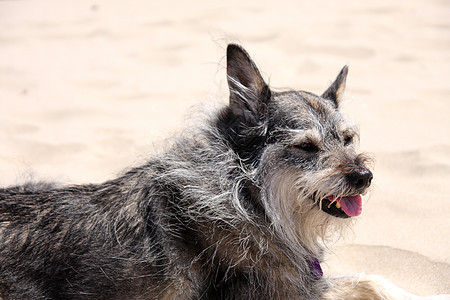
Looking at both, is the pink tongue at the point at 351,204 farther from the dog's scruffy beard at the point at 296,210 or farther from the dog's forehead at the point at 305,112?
the dog's forehead at the point at 305,112

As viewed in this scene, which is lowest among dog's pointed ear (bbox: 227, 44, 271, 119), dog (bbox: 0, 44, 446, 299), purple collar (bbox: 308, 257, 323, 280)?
purple collar (bbox: 308, 257, 323, 280)

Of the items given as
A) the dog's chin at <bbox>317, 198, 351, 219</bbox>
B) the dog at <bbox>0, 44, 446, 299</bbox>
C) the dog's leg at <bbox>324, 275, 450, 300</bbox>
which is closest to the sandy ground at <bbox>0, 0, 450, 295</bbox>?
the dog's leg at <bbox>324, 275, 450, 300</bbox>

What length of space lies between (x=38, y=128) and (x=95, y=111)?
27.9 inches

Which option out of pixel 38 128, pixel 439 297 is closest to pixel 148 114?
pixel 38 128

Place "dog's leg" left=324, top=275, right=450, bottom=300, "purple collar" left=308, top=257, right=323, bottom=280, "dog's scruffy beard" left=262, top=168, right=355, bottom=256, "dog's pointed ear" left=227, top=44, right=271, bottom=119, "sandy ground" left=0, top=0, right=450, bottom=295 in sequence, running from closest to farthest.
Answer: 1. "dog's scruffy beard" left=262, top=168, right=355, bottom=256
2. "dog's pointed ear" left=227, top=44, right=271, bottom=119
3. "purple collar" left=308, top=257, right=323, bottom=280
4. "dog's leg" left=324, top=275, right=450, bottom=300
5. "sandy ground" left=0, top=0, right=450, bottom=295

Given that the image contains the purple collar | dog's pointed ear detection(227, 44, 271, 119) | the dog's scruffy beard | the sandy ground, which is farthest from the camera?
the sandy ground

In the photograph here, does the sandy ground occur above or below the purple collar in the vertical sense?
below

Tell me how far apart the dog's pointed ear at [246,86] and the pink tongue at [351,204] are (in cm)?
64

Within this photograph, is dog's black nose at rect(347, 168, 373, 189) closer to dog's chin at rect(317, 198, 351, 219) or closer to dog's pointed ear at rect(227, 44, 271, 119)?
dog's chin at rect(317, 198, 351, 219)

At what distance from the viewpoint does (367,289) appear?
12.5 feet

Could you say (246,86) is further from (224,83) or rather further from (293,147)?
(224,83)

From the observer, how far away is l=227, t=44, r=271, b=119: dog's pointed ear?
341 centimetres

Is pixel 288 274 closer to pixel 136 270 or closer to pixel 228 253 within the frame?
pixel 228 253

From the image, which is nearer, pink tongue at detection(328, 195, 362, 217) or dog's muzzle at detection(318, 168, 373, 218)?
dog's muzzle at detection(318, 168, 373, 218)
